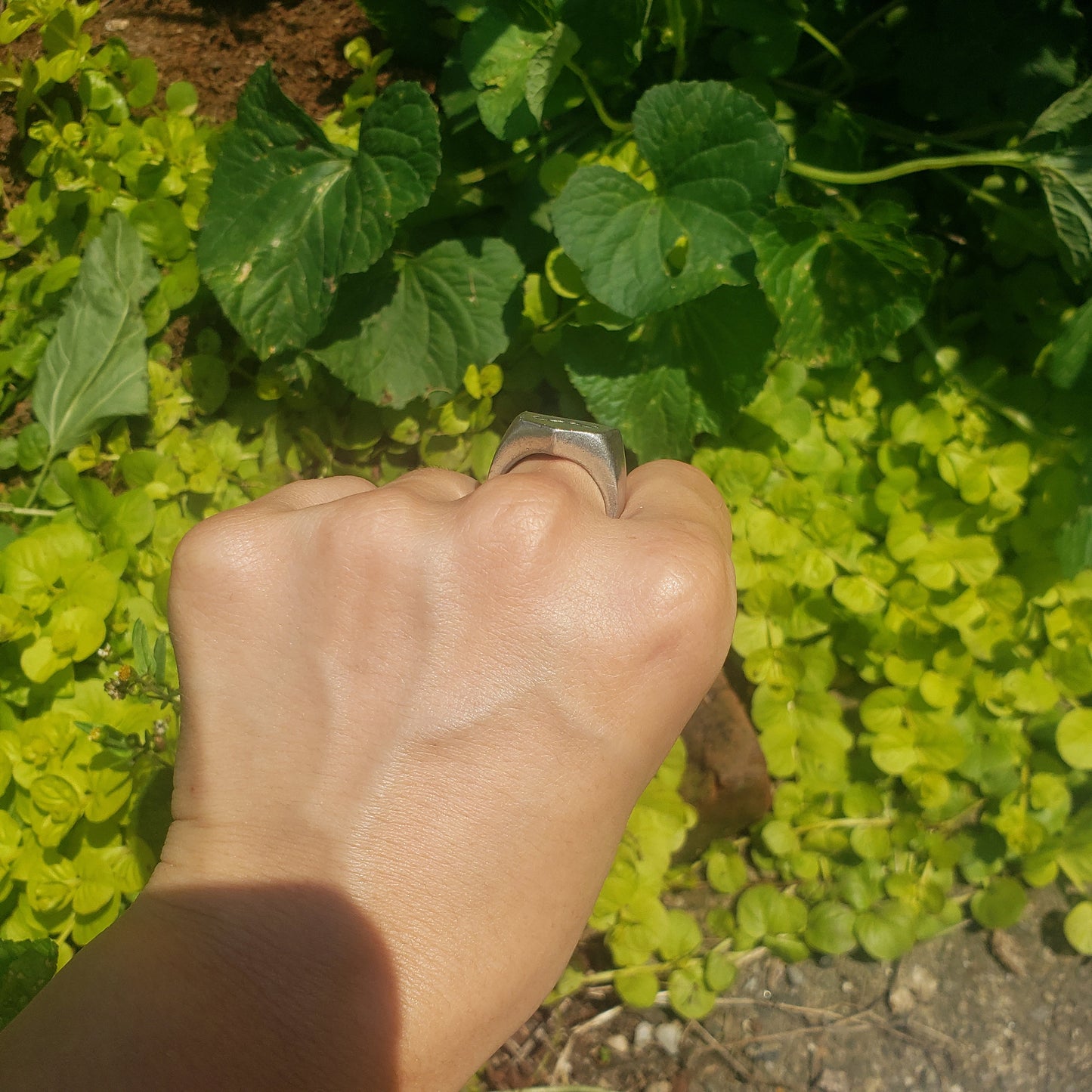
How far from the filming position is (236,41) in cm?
189

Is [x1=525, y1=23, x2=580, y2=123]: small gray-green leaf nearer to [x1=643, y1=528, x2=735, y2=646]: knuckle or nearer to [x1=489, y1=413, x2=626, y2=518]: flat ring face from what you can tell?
[x1=489, y1=413, x2=626, y2=518]: flat ring face

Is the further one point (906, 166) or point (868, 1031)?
point (868, 1031)

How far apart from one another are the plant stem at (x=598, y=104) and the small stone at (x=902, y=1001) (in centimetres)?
186

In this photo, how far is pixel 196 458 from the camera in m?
1.78

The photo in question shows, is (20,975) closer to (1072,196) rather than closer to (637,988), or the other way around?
(637,988)

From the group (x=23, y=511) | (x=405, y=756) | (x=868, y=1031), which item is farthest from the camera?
(x=868, y=1031)

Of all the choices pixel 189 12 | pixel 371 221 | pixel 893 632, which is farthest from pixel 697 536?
pixel 189 12

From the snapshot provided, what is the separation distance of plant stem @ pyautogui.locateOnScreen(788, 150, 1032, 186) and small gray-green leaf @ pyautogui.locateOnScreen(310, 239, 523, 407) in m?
0.58

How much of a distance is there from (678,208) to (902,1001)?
1688 millimetres

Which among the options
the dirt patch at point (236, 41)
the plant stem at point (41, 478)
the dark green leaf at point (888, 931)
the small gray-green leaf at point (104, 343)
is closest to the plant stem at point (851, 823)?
the dark green leaf at point (888, 931)

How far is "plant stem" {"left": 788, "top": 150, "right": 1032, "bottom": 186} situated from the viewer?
150 cm

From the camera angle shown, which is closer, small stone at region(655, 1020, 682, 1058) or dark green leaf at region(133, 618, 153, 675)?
dark green leaf at region(133, 618, 153, 675)

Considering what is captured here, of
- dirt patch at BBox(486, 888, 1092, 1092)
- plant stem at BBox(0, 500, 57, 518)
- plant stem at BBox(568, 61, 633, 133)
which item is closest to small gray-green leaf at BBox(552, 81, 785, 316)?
plant stem at BBox(568, 61, 633, 133)

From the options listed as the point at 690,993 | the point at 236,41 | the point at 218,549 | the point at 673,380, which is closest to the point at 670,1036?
the point at 690,993
